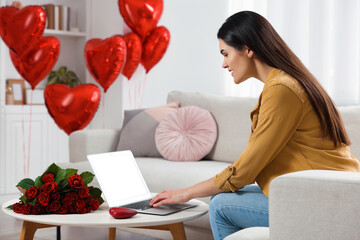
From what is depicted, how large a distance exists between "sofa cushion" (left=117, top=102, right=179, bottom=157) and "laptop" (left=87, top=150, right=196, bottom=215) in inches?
48.8

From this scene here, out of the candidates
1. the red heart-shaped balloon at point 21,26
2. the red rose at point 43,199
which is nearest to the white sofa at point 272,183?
the red rose at point 43,199

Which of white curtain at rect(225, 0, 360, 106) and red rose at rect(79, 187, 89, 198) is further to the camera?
white curtain at rect(225, 0, 360, 106)

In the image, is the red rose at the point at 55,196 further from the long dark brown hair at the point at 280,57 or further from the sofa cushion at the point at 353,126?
the sofa cushion at the point at 353,126

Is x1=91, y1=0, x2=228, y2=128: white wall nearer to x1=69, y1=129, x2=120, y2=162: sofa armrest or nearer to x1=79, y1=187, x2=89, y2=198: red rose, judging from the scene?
x1=69, y1=129, x2=120, y2=162: sofa armrest

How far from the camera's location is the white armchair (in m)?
1.23

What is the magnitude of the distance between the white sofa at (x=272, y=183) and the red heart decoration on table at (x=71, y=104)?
33 centimetres

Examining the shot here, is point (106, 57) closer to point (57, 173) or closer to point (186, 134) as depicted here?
point (186, 134)

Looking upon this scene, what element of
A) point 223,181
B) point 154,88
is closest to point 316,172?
point 223,181

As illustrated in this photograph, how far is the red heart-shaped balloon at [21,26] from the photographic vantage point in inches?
142

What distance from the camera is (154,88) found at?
4457 mm

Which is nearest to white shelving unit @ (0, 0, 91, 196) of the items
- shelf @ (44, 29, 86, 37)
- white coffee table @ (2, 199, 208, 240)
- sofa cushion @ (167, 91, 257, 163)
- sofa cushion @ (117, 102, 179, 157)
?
shelf @ (44, 29, 86, 37)

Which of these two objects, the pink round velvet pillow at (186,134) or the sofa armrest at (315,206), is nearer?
the sofa armrest at (315,206)

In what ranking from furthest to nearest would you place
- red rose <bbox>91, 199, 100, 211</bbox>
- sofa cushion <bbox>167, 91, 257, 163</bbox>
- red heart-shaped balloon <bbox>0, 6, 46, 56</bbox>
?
red heart-shaped balloon <bbox>0, 6, 46, 56</bbox> < sofa cushion <bbox>167, 91, 257, 163</bbox> < red rose <bbox>91, 199, 100, 211</bbox>

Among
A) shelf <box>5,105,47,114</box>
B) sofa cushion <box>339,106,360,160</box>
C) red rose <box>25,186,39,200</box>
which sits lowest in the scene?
red rose <box>25,186,39,200</box>
